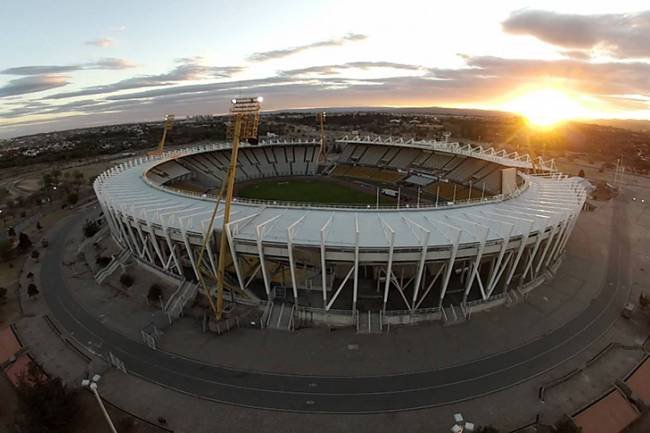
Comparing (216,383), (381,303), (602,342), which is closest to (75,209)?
(216,383)

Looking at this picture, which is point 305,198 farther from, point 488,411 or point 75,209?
point 488,411

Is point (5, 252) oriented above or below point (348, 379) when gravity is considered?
below

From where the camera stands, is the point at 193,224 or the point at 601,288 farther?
the point at 601,288

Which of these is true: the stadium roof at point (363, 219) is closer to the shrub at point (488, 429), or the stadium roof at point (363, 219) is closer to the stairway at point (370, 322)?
the stairway at point (370, 322)

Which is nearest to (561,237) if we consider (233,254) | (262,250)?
(262,250)

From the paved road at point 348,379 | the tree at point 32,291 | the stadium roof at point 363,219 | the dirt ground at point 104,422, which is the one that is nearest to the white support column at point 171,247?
the stadium roof at point 363,219

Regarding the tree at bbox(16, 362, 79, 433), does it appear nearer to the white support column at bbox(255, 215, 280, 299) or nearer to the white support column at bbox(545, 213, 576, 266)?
the white support column at bbox(255, 215, 280, 299)

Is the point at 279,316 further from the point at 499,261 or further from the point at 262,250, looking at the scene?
the point at 499,261

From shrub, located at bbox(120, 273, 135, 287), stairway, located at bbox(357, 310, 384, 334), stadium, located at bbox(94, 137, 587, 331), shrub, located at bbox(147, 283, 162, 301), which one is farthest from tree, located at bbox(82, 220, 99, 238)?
stairway, located at bbox(357, 310, 384, 334)
